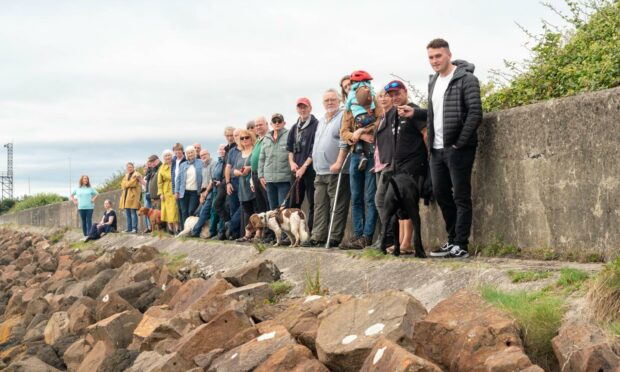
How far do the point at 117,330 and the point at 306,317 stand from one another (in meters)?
3.25

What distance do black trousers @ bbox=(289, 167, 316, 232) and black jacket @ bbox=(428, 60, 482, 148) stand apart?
4058mm

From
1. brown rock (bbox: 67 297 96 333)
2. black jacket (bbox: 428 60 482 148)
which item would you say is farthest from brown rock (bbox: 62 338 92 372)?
black jacket (bbox: 428 60 482 148)

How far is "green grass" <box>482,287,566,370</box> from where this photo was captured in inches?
196

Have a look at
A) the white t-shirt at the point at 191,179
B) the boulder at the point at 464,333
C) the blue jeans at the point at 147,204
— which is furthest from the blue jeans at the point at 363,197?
the blue jeans at the point at 147,204

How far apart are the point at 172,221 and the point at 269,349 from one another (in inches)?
516

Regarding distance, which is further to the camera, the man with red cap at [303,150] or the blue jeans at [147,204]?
the blue jeans at [147,204]

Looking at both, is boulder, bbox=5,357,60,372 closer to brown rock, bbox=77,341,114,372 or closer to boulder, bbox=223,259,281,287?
brown rock, bbox=77,341,114,372

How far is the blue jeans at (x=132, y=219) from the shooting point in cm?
2275

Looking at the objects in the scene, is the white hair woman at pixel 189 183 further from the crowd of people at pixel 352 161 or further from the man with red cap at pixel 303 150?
the man with red cap at pixel 303 150

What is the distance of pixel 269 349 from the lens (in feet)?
20.6

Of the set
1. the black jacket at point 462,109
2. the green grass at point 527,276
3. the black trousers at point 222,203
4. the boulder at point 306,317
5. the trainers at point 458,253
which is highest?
the black jacket at point 462,109

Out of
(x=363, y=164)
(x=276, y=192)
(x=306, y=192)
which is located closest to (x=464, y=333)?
(x=363, y=164)

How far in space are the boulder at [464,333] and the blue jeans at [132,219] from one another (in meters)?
17.9

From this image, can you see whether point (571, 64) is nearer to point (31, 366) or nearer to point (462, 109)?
point (462, 109)
